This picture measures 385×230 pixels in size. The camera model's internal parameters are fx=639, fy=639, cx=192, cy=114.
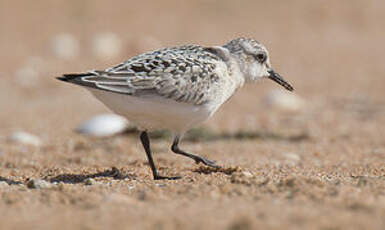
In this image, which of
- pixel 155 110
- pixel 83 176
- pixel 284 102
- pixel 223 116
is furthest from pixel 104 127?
pixel 155 110

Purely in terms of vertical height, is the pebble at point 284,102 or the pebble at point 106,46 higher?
the pebble at point 106,46

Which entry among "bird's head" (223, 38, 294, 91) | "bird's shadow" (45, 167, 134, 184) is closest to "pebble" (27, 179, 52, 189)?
"bird's shadow" (45, 167, 134, 184)

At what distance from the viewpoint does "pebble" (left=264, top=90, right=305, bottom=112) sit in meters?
9.68

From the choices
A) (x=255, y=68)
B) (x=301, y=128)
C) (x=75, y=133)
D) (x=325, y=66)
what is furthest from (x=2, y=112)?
(x=325, y=66)

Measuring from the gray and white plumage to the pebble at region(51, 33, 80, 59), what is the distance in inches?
311

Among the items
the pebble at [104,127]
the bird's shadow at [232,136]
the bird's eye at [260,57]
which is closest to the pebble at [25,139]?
the pebble at [104,127]

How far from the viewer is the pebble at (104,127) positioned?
26.2 ft

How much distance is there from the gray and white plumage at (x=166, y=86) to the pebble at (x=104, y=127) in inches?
112

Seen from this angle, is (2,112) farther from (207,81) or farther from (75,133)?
(207,81)

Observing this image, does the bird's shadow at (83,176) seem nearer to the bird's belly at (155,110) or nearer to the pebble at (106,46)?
the bird's belly at (155,110)

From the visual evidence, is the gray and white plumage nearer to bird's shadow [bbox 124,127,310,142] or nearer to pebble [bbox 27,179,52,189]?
pebble [bbox 27,179,52,189]

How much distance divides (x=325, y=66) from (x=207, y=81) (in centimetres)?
812

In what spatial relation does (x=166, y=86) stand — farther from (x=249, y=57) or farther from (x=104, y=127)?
(x=104, y=127)

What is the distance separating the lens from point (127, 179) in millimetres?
4996
